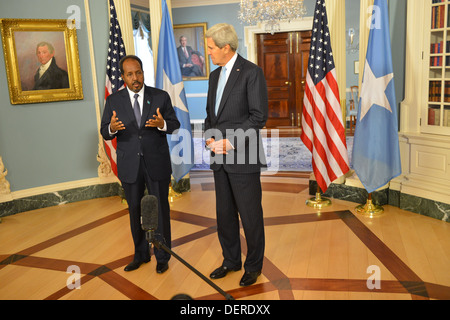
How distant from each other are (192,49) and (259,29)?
5.85 ft

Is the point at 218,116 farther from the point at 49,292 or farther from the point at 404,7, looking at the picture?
the point at 404,7

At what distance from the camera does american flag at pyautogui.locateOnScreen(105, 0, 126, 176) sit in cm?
501

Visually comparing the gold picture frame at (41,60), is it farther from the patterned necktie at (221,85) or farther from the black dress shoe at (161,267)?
the patterned necktie at (221,85)

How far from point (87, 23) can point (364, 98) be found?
11.4 ft

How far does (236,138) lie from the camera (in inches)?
106

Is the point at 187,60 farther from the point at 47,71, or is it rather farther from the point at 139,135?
the point at 139,135

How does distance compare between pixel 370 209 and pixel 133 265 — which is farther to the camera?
pixel 370 209

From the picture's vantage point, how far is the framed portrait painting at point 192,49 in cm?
1061

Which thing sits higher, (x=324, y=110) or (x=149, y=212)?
(x=324, y=110)

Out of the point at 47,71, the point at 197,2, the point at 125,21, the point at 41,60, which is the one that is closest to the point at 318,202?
the point at 125,21

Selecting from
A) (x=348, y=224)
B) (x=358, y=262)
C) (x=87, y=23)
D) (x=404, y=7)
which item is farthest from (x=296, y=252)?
(x=87, y=23)

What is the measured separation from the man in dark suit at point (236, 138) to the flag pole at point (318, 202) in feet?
6.36

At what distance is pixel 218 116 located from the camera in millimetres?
2807

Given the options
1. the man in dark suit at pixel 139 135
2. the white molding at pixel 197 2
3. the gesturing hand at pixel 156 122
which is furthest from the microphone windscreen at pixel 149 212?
the white molding at pixel 197 2
